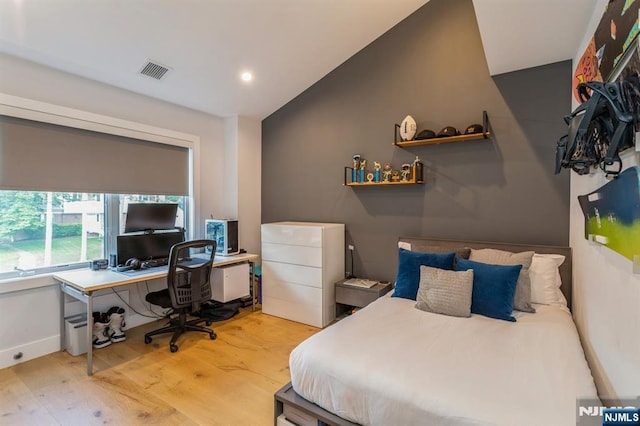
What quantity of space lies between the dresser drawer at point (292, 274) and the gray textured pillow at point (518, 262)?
156 cm

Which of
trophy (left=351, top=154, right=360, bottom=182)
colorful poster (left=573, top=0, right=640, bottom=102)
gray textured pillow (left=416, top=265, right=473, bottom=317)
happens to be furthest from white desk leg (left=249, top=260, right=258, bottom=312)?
colorful poster (left=573, top=0, right=640, bottom=102)

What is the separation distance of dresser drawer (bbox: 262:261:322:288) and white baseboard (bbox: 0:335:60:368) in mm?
2028

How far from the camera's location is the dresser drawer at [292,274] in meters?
3.35

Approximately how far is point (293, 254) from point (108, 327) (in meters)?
1.95

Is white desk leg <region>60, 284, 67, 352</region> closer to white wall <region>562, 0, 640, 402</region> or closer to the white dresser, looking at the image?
the white dresser

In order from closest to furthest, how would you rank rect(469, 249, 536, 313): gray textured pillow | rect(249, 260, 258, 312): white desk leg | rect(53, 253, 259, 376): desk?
rect(469, 249, 536, 313): gray textured pillow < rect(53, 253, 259, 376): desk < rect(249, 260, 258, 312): white desk leg

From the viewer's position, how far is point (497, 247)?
2.75 metres

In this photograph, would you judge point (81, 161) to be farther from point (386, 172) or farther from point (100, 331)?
point (386, 172)

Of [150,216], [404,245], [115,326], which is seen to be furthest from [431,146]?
[115,326]

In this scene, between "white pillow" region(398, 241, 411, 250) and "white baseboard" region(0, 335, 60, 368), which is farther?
"white pillow" region(398, 241, 411, 250)

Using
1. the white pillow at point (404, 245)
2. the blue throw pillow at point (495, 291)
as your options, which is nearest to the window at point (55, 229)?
the white pillow at point (404, 245)

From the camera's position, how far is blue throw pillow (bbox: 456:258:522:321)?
2.13m

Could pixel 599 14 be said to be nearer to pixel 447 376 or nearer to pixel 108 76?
pixel 447 376

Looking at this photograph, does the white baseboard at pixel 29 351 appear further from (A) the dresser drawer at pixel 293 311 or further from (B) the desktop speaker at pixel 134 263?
(A) the dresser drawer at pixel 293 311
